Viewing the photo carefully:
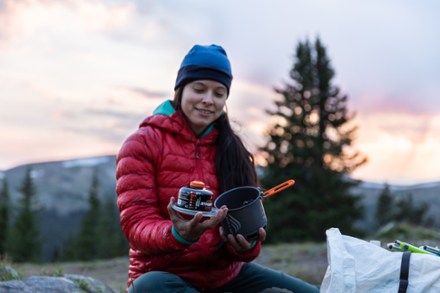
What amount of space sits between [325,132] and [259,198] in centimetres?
2760

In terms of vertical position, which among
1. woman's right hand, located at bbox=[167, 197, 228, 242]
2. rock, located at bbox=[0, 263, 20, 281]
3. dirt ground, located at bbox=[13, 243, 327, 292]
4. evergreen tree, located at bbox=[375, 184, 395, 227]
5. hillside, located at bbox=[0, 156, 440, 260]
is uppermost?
woman's right hand, located at bbox=[167, 197, 228, 242]

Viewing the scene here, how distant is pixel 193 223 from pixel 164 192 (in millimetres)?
585

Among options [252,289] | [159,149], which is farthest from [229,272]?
[159,149]

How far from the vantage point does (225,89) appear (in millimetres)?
3752

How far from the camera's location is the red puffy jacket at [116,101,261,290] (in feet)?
10.9

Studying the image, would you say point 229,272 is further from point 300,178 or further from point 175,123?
point 300,178

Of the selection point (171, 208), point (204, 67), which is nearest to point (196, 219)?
point (171, 208)

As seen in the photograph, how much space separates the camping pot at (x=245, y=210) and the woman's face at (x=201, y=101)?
541mm

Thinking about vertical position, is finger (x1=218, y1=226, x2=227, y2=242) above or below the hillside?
above

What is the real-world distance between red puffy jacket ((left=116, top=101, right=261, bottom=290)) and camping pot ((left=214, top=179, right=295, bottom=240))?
230 millimetres

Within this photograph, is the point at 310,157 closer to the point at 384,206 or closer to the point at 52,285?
the point at 52,285

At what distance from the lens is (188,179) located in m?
3.53

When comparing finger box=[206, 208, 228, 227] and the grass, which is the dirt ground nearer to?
the grass

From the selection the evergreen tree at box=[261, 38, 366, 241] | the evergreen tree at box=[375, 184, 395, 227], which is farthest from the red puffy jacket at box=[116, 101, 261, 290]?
the evergreen tree at box=[375, 184, 395, 227]
